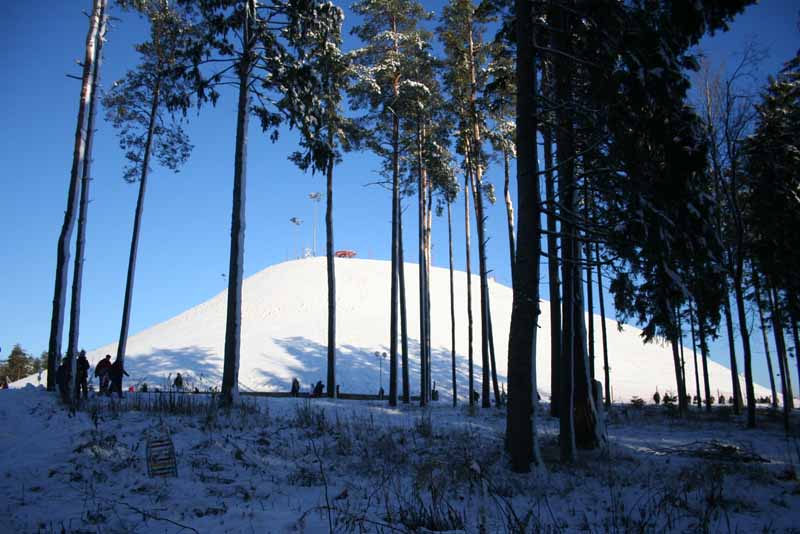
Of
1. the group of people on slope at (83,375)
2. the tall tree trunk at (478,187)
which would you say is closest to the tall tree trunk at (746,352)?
the tall tree trunk at (478,187)

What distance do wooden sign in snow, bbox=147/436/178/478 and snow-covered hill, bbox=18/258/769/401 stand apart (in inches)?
1173

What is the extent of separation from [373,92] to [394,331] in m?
9.53

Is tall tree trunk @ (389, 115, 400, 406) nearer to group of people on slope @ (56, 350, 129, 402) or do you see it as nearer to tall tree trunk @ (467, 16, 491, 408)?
tall tree trunk @ (467, 16, 491, 408)

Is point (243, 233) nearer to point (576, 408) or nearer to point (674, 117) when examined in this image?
point (576, 408)

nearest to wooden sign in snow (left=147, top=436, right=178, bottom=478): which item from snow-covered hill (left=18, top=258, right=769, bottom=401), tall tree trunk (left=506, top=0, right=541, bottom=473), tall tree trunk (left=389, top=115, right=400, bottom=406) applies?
tall tree trunk (left=506, top=0, right=541, bottom=473)

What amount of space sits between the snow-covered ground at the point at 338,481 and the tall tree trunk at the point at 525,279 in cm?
64

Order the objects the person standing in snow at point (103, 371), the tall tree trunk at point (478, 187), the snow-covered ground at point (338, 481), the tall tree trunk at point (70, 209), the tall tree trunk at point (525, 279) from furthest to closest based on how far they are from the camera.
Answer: the tall tree trunk at point (478, 187) → the person standing in snow at point (103, 371) → the tall tree trunk at point (70, 209) → the tall tree trunk at point (525, 279) → the snow-covered ground at point (338, 481)

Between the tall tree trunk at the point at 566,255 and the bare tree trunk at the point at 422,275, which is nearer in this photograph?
the tall tree trunk at the point at 566,255

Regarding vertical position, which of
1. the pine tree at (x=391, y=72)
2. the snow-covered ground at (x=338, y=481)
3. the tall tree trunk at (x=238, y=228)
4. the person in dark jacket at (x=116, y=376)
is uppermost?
the pine tree at (x=391, y=72)

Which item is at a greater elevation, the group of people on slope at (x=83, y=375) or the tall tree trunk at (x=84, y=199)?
the tall tree trunk at (x=84, y=199)

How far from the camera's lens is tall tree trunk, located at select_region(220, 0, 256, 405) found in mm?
12605

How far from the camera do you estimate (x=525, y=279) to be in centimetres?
808

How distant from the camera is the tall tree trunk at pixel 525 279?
7852 mm

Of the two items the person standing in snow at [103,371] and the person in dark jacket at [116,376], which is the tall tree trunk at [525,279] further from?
the person standing in snow at [103,371]
